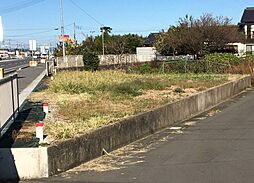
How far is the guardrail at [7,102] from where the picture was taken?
9.34 meters

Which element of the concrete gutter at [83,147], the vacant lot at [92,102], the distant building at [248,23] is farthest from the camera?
the distant building at [248,23]

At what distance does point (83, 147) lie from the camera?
8.49 metres

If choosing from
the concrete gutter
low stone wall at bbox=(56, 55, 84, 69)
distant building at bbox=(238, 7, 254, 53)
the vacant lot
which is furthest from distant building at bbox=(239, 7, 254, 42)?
the concrete gutter

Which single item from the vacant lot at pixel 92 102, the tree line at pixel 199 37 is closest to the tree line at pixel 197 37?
the tree line at pixel 199 37

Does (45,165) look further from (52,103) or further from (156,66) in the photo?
(156,66)

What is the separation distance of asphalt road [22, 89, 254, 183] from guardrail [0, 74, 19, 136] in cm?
226

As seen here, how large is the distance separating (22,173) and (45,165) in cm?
39

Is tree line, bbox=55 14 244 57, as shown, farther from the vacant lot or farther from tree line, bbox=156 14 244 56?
the vacant lot

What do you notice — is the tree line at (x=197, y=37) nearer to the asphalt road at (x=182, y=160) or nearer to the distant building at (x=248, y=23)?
the distant building at (x=248, y=23)

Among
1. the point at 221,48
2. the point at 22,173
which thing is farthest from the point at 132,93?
the point at 221,48

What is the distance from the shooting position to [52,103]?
15383 mm

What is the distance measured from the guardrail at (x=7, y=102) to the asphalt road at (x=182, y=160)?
2263 mm

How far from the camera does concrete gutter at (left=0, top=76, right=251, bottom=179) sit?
286 inches

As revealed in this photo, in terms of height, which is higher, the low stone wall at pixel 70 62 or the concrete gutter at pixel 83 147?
the low stone wall at pixel 70 62
